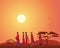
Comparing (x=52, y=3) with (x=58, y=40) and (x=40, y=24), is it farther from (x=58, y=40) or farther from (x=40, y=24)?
(x=58, y=40)

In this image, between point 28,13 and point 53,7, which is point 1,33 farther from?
point 53,7

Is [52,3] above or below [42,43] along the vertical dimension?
above

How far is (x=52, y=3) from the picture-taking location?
2125mm

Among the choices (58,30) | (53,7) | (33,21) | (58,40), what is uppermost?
(53,7)

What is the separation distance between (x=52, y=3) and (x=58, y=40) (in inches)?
20.6

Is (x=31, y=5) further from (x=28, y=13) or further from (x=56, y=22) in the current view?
(x=56, y=22)

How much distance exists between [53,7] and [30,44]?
728 millimetres

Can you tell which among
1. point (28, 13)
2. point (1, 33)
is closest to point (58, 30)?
point (28, 13)

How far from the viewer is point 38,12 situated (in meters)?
2.15

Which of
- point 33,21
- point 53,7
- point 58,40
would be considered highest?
point 53,7

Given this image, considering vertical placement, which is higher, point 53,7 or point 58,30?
point 53,7

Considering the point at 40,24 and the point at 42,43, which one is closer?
the point at 42,43

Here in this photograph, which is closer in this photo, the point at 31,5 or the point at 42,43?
the point at 42,43

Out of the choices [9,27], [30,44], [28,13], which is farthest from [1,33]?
[30,44]
